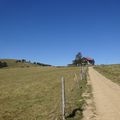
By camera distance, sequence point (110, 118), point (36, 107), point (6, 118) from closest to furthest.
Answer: point (110, 118), point (6, 118), point (36, 107)

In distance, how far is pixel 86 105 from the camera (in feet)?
66.5

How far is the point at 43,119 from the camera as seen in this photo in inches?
652

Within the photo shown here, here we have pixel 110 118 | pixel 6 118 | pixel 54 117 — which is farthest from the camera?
pixel 6 118

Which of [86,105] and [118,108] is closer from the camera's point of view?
[118,108]

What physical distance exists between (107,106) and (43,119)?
4.53 metres

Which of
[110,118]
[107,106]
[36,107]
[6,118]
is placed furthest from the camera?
[36,107]

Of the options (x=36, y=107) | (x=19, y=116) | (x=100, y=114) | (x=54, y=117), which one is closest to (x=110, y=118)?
(x=100, y=114)

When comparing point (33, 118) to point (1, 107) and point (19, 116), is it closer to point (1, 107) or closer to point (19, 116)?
point (19, 116)

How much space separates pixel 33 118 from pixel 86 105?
4.39 m

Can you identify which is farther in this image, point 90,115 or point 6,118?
point 6,118

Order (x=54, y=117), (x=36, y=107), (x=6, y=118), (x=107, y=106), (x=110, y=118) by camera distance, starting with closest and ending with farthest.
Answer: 1. (x=110, y=118)
2. (x=54, y=117)
3. (x=6, y=118)
4. (x=107, y=106)
5. (x=36, y=107)

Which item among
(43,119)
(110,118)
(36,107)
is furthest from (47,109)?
(110,118)

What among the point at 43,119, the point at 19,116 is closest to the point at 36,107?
the point at 19,116

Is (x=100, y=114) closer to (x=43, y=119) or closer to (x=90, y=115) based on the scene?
(x=90, y=115)
